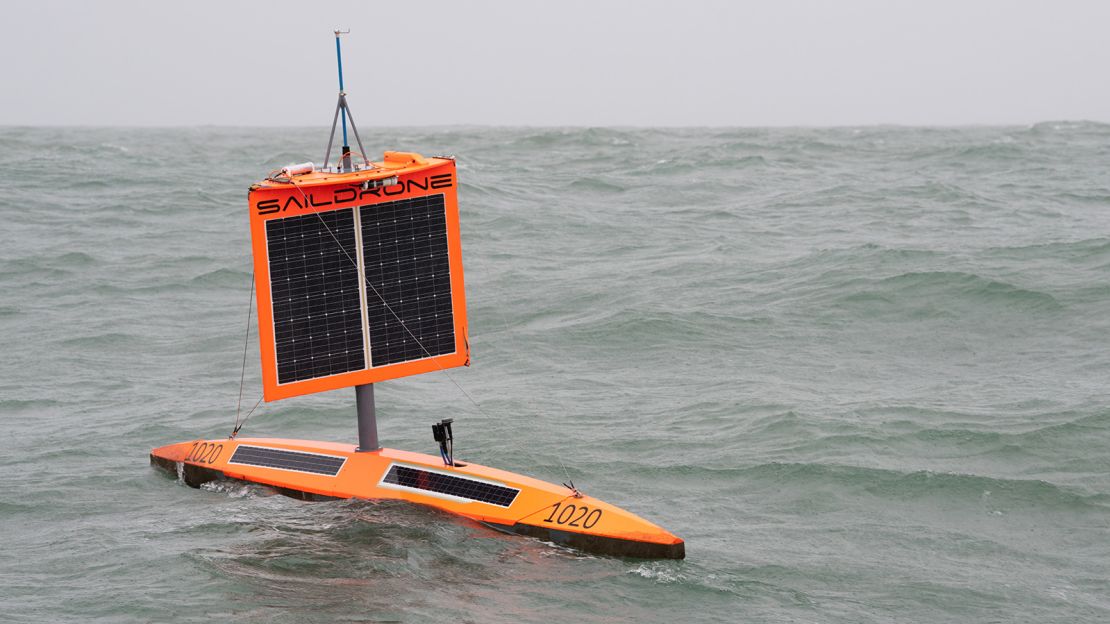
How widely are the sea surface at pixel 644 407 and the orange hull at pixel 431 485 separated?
264 mm

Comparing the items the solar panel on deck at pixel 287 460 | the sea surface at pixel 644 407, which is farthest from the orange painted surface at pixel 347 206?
the sea surface at pixel 644 407

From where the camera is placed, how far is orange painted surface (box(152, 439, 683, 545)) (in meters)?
15.7

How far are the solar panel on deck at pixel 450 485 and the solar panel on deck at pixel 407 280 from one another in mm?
1551

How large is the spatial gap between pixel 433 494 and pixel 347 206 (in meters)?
3.99

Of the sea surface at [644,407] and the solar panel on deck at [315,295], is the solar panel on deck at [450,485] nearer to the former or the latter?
the sea surface at [644,407]

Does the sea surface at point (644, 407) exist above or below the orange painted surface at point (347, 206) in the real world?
below

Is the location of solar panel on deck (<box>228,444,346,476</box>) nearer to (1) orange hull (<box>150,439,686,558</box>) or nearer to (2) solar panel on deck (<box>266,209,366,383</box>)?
(1) orange hull (<box>150,439,686,558</box>)

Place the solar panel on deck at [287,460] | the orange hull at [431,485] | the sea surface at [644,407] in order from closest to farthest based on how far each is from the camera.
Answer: the sea surface at [644,407] → the orange hull at [431,485] → the solar panel on deck at [287,460]

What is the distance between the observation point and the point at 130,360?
2605 cm

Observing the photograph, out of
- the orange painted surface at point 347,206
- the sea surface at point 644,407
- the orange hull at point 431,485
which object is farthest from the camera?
the orange painted surface at point 347,206

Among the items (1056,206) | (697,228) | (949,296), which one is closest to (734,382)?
(949,296)

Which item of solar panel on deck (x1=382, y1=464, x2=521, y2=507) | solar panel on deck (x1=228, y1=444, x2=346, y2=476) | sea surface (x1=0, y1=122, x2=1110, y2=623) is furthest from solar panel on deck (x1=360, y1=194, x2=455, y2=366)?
sea surface (x1=0, y1=122, x2=1110, y2=623)

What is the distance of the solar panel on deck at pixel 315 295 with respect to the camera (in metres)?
16.6

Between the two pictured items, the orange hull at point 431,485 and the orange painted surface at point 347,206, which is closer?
the orange hull at point 431,485
